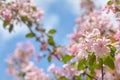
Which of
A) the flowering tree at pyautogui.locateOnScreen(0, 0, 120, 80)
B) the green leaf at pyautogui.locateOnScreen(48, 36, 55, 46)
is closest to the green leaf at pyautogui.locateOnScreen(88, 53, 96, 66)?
the flowering tree at pyautogui.locateOnScreen(0, 0, 120, 80)

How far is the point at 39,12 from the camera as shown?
18.7 ft

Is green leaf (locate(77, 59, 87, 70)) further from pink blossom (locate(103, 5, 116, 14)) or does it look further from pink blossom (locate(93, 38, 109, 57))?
pink blossom (locate(103, 5, 116, 14))

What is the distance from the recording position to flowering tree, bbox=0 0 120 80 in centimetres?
267

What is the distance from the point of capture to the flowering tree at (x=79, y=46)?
267cm

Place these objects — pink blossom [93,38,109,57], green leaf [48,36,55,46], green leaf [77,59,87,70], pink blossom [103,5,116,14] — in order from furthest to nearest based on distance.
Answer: green leaf [48,36,55,46] → pink blossom [103,5,116,14] → green leaf [77,59,87,70] → pink blossom [93,38,109,57]

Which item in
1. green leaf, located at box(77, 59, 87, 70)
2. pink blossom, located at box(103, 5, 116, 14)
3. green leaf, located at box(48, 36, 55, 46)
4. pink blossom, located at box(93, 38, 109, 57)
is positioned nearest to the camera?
pink blossom, located at box(93, 38, 109, 57)

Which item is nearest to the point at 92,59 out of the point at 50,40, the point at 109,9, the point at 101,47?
the point at 101,47

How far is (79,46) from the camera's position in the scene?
272cm

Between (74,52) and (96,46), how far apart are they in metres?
0.44

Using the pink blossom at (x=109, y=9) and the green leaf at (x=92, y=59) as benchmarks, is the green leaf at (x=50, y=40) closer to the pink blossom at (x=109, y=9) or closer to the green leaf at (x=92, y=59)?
the pink blossom at (x=109, y=9)

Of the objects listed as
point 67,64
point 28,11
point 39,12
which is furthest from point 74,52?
point 39,12

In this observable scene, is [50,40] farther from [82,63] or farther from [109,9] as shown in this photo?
[82,63]

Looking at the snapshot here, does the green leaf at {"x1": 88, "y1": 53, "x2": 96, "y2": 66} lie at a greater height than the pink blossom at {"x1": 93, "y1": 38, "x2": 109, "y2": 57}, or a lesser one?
lesser

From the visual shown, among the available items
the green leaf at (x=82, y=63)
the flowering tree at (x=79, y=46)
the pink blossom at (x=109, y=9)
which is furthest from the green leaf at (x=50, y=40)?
the green leaf at (x=82, y=63)
